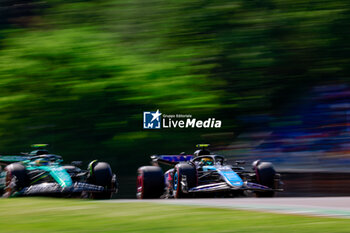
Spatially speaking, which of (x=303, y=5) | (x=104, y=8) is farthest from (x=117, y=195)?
(x=303, y=5)

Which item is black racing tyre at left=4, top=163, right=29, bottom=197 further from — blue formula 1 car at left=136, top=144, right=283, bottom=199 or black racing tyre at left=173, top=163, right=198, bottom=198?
black racing tyre at left=173, top=163, right=198, bottom=198

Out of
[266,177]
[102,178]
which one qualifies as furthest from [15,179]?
[266,177]

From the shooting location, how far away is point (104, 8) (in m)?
21.3

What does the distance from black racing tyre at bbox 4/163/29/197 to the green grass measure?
5.19 metres

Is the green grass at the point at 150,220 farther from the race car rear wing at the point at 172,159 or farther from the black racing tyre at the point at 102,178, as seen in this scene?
the race car rear wing at the point at 172,159

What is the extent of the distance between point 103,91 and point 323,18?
25.1 feet

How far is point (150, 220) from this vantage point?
7297 mm

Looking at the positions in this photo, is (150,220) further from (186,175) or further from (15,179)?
(15,179)

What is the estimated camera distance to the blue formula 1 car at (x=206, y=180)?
1355 cm

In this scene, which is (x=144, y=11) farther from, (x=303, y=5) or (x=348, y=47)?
(x=348, y=47)

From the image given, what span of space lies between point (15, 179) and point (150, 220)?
25.5 ft

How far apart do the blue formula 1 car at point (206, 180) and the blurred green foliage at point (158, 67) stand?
4383mm

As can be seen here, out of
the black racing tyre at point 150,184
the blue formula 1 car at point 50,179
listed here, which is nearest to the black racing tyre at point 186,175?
the black racing tyre at point 150,184
